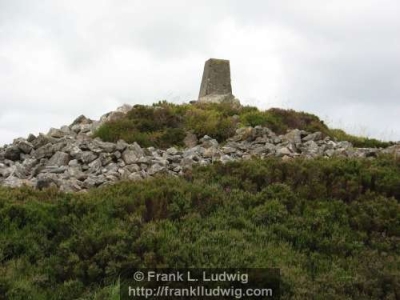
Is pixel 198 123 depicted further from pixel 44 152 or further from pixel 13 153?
pixel 13 153

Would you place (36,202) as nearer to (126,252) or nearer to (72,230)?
(72,230)

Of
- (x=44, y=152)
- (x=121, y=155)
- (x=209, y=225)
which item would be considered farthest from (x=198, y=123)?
(x=209, y=225)

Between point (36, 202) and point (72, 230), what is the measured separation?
1.08 m

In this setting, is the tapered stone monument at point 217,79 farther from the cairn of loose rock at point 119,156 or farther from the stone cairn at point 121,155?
the cairn of loose rock at point 119,156

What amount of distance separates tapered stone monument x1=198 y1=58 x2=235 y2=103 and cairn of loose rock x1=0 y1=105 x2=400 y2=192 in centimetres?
786

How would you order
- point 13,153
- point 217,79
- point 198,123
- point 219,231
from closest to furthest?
point 219,231 < point 13,153 < point 198,123 < point 217,79

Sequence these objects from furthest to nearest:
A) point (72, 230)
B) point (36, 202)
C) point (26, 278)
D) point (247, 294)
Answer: point (36, 202)
point (72, 230)
point (26, 278)
point (247, 294)

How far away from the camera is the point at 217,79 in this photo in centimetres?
2609

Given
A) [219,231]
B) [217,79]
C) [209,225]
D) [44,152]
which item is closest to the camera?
[219,231]

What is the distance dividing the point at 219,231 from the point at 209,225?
350mm

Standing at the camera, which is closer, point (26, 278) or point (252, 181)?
point (26, 278)

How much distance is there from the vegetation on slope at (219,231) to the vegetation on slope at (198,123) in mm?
7760

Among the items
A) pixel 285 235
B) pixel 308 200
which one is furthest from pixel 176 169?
pixel 285 235

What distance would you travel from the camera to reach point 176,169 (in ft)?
42.8
